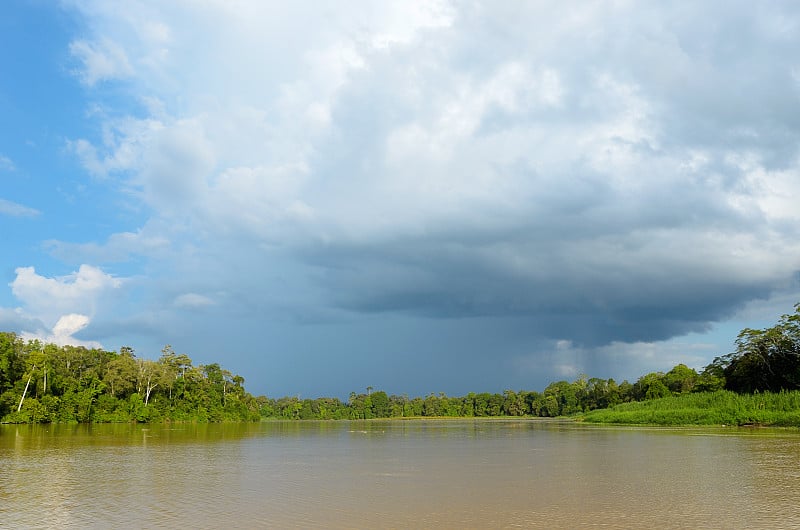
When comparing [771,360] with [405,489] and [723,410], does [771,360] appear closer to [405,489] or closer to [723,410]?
[723,410]

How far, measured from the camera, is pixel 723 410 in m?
56.0

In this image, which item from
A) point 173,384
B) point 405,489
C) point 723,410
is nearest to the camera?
point 405,489

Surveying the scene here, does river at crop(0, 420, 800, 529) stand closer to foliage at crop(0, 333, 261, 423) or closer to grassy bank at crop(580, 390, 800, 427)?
grassy bank at crop(580, 390, 800, 427)

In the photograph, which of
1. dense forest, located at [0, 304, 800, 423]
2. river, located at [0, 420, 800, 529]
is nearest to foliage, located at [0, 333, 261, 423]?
dense forest, located at [0, 304, 800, 423]

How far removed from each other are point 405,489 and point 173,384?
83110 millimetres

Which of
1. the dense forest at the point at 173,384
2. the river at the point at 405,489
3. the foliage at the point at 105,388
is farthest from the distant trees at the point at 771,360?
the foliage at the point at 105,388

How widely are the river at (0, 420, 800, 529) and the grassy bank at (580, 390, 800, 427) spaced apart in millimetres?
25363

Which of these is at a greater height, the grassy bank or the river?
the river

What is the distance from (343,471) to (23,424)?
197ft

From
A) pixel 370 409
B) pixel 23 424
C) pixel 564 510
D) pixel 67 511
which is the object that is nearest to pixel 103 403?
pixel 23 424

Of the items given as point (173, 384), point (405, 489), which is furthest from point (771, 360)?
point (173, 384)

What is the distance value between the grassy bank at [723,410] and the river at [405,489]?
25363mm

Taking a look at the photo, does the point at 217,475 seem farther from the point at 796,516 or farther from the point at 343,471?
the point at 796,516

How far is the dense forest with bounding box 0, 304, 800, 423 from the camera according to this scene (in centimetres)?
6619
